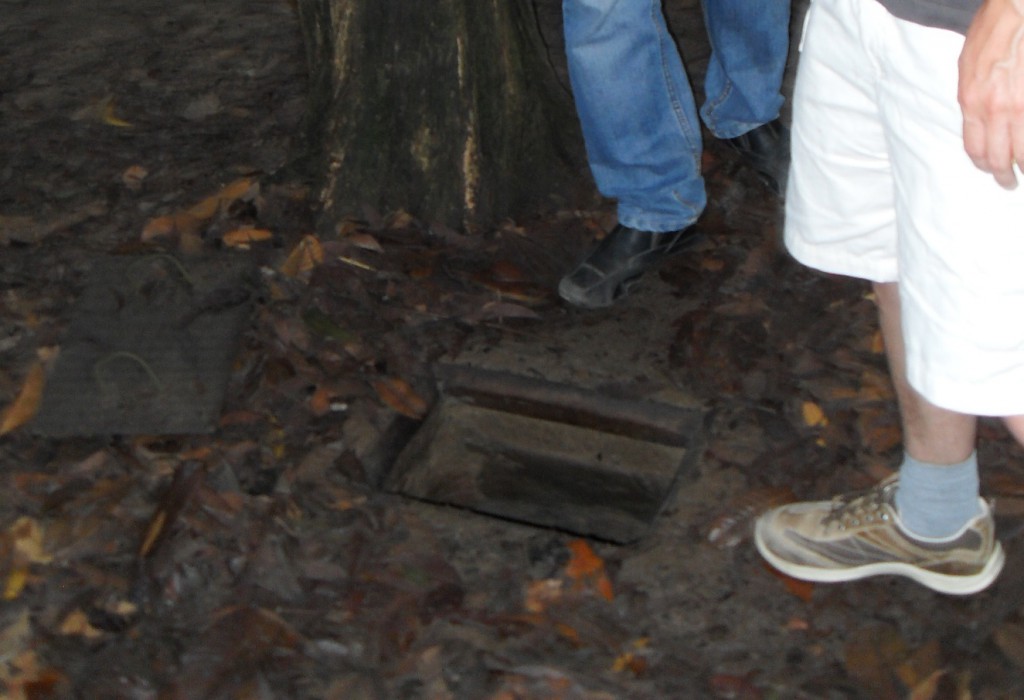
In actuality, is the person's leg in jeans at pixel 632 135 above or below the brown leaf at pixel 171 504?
above

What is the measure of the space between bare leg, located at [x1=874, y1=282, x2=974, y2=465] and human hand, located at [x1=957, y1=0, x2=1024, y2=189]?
62cm

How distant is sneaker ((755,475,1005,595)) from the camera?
2.21 m

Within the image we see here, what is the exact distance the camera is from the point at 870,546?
7.43 ft

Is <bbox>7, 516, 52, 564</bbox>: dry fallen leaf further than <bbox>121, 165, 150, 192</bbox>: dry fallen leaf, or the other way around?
<bbox>121, 165, 150, 192</bbox>: dry fallen leaf

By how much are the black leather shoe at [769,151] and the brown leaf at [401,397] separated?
4.34 feet

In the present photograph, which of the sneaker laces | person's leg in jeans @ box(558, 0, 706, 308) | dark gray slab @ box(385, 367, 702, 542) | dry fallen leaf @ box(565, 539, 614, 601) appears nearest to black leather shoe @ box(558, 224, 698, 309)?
person's leg in jeans @ box(558, 0, 706, 308)

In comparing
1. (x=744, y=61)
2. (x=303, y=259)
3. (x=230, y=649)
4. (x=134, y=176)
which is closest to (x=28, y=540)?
(x=230, y=649)

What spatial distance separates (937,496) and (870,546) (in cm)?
22

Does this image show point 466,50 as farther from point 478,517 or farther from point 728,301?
point 478,517

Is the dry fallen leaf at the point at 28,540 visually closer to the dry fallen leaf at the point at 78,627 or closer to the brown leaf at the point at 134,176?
the dry fallen leaf at the point at 78,627

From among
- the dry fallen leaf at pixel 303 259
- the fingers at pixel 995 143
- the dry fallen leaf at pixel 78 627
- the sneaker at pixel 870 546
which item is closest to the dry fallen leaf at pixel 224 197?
the dry fallen leaf at pixel 303 259

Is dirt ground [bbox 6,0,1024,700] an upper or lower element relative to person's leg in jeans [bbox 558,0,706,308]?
lower

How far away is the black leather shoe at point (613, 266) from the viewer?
305 cm

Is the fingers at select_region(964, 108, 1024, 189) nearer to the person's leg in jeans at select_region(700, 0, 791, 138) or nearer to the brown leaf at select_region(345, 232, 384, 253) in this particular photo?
the person's leg in jeans at select_region(700, 0, 791, 138)
